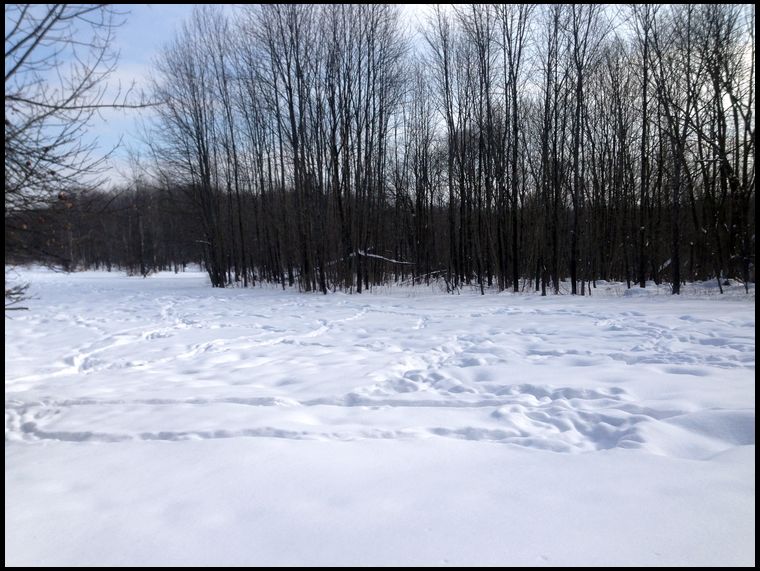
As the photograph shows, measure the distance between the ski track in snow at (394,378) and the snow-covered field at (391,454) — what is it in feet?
0.09

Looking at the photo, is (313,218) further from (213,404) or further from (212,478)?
(212,478)

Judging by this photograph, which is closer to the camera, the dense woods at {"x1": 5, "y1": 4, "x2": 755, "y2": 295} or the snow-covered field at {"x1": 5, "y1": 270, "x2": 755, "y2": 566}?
the snow-covered field at {"x1": 5, "y1": 270, "x2": 755, "y2": 566}

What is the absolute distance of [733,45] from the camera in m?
11.6

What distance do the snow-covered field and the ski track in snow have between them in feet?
0.09

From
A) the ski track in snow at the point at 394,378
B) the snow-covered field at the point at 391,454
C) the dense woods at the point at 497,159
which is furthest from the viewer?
the dense woods at the point at 497,159

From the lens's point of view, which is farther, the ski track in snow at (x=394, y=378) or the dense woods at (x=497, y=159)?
the dense woods at (x=497, y=159)

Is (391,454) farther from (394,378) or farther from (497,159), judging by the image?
(497,159)

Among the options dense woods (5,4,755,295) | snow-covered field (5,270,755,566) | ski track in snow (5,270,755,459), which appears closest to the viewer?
snow-covered field (5,270,755,566)

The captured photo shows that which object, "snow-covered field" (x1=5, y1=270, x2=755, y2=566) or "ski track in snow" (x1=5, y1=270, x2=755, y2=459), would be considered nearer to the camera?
"snow-covered field" (x1=5, y1=270, x2=755, y2=566)

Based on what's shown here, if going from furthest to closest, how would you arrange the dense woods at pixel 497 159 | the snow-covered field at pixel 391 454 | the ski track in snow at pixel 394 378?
the dense woods at pixel 497 159
the ski track in snow at pixel 394 378
the snow-covered field at pixel 391 454

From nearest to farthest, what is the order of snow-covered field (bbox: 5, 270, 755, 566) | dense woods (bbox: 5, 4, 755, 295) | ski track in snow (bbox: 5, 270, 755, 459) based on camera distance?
snow-covered field (bbox: 5, 270, 755, 566)
ski track in snow (bbox: 5, 270, 755, 459)
dense woods (bbox: 5, 4, 755, 295)

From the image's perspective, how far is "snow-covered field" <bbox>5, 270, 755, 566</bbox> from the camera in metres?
1.84

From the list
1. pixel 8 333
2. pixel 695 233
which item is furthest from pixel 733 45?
pixel 8 333

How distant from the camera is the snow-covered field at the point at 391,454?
1.84 meters
